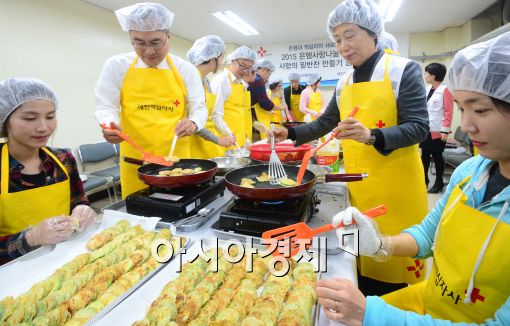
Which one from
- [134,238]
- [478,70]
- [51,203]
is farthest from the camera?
[51,203]

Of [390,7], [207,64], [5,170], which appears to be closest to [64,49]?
[207,64]

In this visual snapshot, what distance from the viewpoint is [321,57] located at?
9.76 metres

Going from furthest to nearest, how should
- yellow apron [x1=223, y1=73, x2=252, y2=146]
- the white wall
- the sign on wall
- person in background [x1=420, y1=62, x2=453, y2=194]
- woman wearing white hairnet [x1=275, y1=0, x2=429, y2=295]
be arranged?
1. the sign on wall
2. person in background [x1=420, y1=62, x2=453, y2=194]
3. yellow apron [x1=223, y1=73, x2=252, y2=146]
4. the white wall
5. woman wearing white hairnet [x1=275, y1=0, x2=429, y2=295]

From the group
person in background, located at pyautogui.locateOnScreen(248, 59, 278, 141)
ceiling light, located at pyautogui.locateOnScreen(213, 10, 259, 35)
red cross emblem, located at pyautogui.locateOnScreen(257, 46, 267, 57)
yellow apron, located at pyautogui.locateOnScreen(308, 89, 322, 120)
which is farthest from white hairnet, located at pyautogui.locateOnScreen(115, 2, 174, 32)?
red cross emblem, located at pyautogui.locateOnScreen(257, 46, 267, 57)

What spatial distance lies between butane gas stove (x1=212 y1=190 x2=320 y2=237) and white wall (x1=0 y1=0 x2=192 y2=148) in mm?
3431

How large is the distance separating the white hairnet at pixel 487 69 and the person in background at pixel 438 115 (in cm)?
498

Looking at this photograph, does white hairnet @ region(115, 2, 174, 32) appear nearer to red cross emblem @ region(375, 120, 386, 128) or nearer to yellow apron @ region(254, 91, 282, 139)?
red cross emblem @ region(375, 120, 386, 128)

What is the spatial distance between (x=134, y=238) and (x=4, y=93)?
962 millimetres

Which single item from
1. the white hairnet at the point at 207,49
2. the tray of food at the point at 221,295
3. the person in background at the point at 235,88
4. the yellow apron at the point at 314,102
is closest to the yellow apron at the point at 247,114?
the person in background at the point at 235,88

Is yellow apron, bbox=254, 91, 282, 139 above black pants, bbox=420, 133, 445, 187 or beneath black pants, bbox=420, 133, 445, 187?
above

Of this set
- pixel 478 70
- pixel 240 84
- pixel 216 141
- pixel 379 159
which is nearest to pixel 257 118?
pixel 240 84

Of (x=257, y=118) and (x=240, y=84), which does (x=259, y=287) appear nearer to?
(x=240, y=84)

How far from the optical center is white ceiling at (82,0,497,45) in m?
5.80

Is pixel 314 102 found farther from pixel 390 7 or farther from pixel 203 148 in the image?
pixel 203 148
